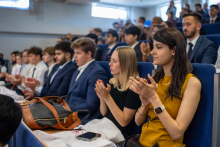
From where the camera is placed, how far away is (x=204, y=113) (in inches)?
42.6

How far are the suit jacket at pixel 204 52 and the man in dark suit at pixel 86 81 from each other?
1103 mm

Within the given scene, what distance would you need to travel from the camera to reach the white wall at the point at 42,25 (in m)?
7.36

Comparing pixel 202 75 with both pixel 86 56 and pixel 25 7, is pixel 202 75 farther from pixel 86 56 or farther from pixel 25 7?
pixel 25 7

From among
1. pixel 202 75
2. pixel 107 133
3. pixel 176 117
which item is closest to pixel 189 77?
pixel 202 75

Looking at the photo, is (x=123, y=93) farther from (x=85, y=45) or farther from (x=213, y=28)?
(x=213, y=28)

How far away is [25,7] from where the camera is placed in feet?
24.5

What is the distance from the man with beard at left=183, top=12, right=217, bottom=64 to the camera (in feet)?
7.06

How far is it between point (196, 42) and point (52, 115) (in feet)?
6.13

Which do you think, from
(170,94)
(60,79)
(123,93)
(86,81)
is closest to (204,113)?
(170,94)

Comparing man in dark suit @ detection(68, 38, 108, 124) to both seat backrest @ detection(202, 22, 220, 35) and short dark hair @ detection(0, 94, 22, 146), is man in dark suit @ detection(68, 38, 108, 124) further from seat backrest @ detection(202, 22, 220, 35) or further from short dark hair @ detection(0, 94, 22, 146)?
seat backrest @ detection(202, 22, 220, 35)

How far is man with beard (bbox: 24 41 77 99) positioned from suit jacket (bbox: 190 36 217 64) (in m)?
1.43

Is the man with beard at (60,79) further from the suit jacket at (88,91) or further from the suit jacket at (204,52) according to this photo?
the suit jacket at (204,52)

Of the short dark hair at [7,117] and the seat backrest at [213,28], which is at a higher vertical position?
the seat backrest at [213,28]

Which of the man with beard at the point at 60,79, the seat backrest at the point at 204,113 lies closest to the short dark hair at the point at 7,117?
the seat backrest at the point at 204,113
